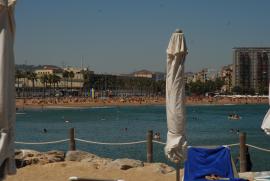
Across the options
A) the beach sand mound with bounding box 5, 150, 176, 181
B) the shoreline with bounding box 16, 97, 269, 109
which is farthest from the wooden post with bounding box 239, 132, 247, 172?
the shoreline with bounding box 16, 97, 269, 109

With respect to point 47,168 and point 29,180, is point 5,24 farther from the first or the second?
point 47,168

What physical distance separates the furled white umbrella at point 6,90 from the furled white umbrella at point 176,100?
3.31 m

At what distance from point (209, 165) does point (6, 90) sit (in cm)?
608

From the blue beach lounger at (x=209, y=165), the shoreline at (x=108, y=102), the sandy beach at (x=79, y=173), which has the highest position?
the blue beach lounger at (x=209, y=165)

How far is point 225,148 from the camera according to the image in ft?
37.2

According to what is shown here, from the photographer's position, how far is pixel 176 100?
894 centimetres

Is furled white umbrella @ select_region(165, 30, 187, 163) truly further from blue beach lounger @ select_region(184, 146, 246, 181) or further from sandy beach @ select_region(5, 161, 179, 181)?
sandy beach @ select_region(5, 161, 179, 181)

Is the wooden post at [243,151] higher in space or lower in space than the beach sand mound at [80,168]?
higher

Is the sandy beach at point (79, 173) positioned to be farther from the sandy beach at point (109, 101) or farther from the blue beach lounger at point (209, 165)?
the sandy beach at point (109, 101)

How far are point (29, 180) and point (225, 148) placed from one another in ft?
14.0

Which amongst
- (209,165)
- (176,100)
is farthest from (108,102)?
(176,100)

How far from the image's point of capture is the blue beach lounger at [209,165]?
10.9 meters

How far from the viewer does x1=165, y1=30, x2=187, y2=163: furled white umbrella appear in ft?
29.3

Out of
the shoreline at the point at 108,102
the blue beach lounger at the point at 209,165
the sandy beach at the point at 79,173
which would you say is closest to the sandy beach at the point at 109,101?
the shoreline at the point at 108,102
